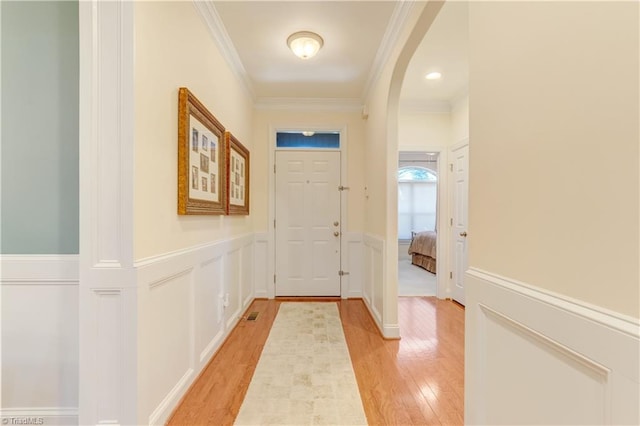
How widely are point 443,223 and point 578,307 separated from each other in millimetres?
3423

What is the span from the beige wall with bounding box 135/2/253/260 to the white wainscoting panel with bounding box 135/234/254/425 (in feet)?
0.37

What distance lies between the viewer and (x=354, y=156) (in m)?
4.02

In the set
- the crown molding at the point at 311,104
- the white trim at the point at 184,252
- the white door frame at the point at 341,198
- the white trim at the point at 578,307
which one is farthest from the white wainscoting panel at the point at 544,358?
the crown molding at the point at 311,104

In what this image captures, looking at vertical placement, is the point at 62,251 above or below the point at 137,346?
above

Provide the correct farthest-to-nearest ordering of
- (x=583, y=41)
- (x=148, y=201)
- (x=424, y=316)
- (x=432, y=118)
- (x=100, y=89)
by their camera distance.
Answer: (x=432, y=118), (x=424, y=316), (x=148, y=201), (x=100, y=89), (x=583, y=41)

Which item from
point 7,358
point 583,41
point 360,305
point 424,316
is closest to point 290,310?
point 360,305

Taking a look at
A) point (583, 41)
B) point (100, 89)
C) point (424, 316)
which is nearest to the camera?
point (583, 41)

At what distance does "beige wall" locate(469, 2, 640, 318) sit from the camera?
64 centimetres

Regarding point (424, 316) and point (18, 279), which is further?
point (424, 316)

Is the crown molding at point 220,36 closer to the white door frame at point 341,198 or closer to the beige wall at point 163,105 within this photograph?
the beige wall at point 163,105

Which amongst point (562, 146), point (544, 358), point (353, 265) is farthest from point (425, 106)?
point (544, 358)

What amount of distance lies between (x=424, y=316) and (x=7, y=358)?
3.31 meters

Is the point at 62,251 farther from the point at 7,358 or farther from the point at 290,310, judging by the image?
the point at 290,310

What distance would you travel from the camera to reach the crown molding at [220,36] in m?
2.11
